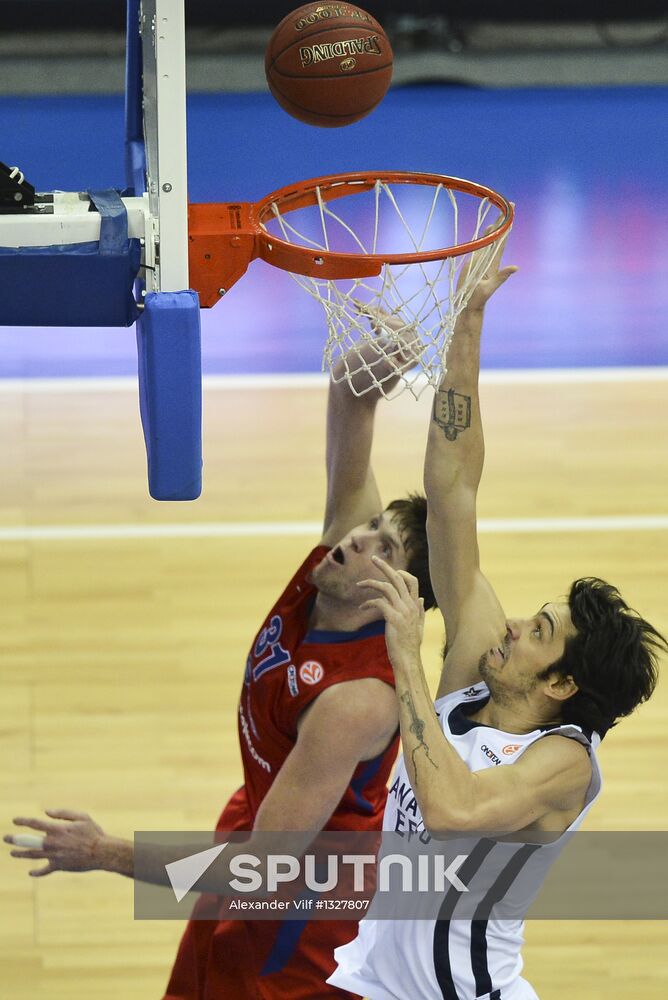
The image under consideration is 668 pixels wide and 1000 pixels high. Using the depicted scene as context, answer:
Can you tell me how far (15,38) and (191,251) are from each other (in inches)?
417

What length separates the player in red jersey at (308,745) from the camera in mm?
3312

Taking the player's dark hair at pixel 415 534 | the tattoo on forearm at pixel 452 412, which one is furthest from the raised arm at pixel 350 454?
the tattoo on forearm at pixel 452 412

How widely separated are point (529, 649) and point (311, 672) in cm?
59

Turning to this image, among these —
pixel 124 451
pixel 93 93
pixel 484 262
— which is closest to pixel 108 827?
pixel 484 262

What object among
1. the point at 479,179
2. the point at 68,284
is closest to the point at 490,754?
the point at 68,284

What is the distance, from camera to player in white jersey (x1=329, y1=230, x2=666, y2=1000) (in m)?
2.96

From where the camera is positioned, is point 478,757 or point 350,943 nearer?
point 478,757

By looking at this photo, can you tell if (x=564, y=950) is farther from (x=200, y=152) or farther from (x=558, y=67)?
(x=558, y=67)

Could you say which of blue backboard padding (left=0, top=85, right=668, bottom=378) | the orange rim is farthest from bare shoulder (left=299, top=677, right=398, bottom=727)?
blue backboard padding (left=0, top=85, right=668, bottom=378)

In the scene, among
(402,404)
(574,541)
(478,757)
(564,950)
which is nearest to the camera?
(478,757)

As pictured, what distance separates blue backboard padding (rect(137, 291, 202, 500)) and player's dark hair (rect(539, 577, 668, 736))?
951mm

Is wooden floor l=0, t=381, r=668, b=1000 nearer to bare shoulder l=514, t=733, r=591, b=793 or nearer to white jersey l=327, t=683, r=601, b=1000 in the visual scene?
white jersey l=327, t=683, r=601, b=1000

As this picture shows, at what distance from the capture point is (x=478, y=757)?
314cm

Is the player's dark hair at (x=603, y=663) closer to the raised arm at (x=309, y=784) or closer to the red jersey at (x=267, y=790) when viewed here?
the raised arm at (x=309, y=784)
